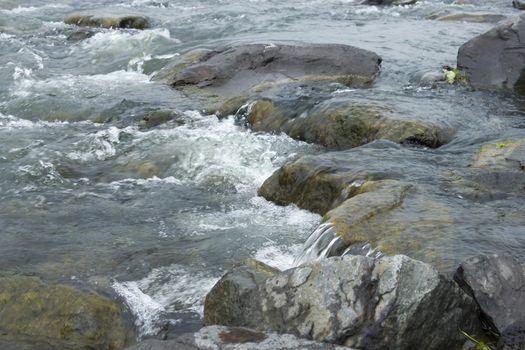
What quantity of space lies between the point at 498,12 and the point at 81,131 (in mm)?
13260

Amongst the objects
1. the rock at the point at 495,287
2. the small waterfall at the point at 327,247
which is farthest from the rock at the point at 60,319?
the rock at the point at 495,287

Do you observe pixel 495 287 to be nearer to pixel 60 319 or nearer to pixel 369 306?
pixel 369 306

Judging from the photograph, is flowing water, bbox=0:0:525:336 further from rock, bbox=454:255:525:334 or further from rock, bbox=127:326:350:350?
rock, bbox=127:326:350:350

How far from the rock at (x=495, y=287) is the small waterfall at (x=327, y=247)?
0.93m

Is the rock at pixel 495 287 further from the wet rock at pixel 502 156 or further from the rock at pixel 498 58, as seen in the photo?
the rock at pixel 498 58

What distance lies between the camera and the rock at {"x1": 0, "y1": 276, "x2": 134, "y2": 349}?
16.5ft

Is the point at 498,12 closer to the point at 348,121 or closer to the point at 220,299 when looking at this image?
the point at 348,121

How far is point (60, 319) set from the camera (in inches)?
202

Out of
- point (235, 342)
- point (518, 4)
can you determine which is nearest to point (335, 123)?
point (235, 342)

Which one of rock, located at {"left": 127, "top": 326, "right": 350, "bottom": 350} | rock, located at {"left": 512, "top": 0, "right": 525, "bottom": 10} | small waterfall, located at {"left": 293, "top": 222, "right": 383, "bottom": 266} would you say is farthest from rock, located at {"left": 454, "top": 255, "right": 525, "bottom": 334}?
rock, located at {"left": 512, "top": 0, "right": 525, "bottom": 10}

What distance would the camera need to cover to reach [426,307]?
398 centimetres

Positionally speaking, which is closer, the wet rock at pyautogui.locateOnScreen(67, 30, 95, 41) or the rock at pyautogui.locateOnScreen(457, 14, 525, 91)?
the rock at pyautogui.locateOnScreen(457, 14, 525, 91)

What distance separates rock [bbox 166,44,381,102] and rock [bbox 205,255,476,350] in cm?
796

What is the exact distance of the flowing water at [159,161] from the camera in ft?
20.4
